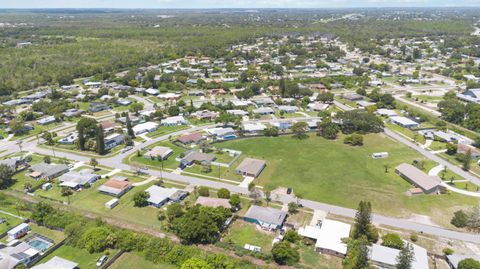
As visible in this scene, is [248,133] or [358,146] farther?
[248,133]

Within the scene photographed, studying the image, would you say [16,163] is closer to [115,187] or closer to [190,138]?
[115,187]

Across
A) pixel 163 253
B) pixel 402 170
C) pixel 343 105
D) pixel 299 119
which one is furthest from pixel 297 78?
pixel 163 253

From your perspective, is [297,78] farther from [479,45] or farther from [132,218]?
[479,45]

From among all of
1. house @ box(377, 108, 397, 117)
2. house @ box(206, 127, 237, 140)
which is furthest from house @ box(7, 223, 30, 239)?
house @ box(377, 108, 397, 117)

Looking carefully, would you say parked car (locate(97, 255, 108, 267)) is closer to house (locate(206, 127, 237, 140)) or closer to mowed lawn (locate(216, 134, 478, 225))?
mowed lawn (locate(216, 134, 478, 225))

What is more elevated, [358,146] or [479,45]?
[479,45]

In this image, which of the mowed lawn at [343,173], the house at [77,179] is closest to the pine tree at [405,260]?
the mowed lawn at [343,173]

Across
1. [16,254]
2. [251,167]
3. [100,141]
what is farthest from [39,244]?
[251,167]
